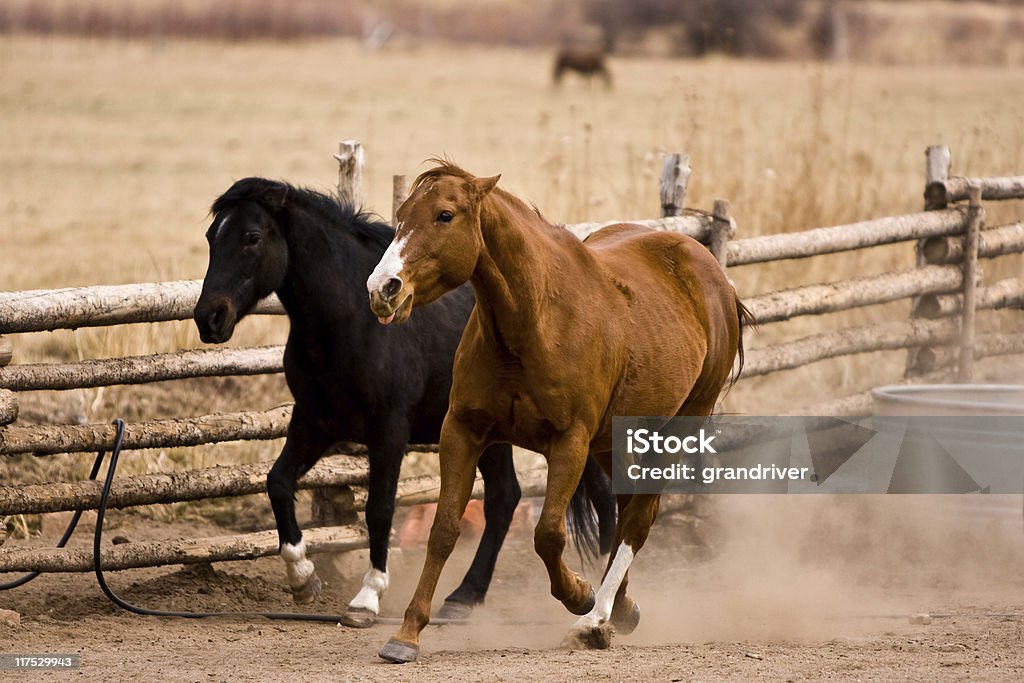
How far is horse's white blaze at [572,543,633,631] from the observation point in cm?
509

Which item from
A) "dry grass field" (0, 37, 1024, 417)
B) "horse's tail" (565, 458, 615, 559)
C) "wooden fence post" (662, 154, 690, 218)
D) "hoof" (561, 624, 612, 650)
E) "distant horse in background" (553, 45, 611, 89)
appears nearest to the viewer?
"hoof" (561, 624, 612, 650)

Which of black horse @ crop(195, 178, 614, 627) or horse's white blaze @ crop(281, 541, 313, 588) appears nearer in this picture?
black horse @ crop(195, 178, 614, 627)

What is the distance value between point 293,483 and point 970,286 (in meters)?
5.89

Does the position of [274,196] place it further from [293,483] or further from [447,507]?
[447,507]

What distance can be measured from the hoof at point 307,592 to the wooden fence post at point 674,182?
318 cm

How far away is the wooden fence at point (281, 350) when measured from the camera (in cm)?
592

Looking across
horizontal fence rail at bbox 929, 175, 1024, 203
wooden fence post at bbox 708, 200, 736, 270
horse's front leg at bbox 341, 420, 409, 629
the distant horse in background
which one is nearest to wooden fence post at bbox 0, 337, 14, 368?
horse's front leg at bbox 341, 420, 409, 629

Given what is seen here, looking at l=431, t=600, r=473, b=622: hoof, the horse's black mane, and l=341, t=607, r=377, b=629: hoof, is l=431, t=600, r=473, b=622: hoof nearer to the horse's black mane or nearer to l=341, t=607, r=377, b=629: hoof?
l=341, t=607, r=377, b=629: hoof

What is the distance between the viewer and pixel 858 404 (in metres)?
9.09

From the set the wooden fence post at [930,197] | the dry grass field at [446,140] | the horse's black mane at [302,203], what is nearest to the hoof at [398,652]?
the horse's black mane at [302,203]

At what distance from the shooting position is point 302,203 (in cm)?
587

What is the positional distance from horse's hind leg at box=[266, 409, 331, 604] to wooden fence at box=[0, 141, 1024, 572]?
1.79 ft

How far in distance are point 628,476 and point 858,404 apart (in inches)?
161

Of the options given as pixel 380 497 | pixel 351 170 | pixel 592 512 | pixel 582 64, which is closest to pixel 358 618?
pixel 380 497
